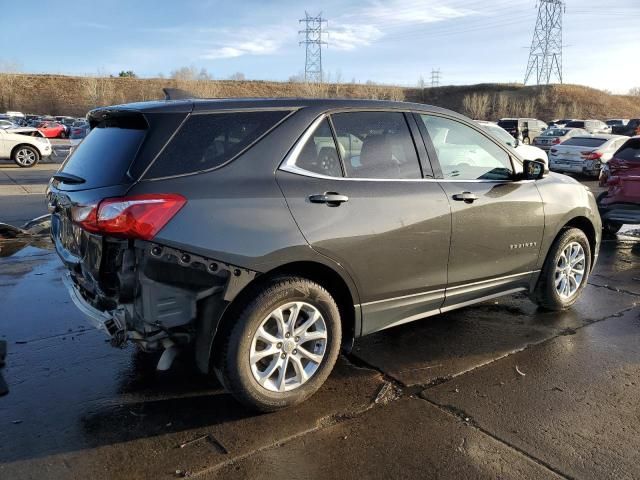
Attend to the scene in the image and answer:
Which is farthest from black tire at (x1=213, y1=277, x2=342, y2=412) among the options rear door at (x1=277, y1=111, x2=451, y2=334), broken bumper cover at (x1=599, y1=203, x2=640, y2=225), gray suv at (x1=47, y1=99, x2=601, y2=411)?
broken bumper cover at (x1=599, y1=203, x2=640, y2=225)

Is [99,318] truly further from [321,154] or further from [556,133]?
[556,133]

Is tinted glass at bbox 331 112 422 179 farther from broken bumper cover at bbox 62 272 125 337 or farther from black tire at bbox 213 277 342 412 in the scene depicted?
broken bumper cover at bbox 62 272 125 337

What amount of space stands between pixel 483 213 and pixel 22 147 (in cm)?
1862

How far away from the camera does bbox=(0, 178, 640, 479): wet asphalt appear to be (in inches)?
110

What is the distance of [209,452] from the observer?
9.47 feet

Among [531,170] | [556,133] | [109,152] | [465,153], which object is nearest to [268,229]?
[109,152]

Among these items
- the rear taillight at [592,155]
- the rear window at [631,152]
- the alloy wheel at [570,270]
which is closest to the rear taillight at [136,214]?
the alloy wheel at [570,270]

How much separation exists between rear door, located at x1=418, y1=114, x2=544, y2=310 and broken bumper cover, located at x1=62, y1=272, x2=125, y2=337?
2309 mm

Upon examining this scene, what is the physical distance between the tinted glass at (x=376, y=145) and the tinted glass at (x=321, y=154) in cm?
7

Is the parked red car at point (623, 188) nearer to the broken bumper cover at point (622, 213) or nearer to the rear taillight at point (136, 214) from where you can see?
the broken bumper cover at point (622, 213)

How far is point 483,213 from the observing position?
4.12 metres

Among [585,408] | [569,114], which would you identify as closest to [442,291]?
[585,408]

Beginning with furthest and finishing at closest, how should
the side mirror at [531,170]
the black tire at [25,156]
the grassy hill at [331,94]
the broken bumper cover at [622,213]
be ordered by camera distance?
the grassy hill at [331,94]
the black tire at [25,156]
the broken bumper cover at [622,213]
the side mirror at [531,170]

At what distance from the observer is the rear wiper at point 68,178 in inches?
126
